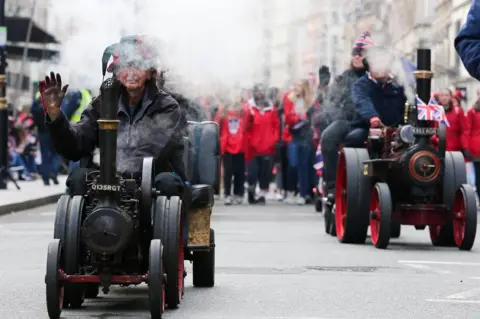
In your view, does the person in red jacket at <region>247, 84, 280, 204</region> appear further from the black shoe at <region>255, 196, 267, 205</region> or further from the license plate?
the license plate

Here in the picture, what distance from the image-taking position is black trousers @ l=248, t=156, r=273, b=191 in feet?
83.3

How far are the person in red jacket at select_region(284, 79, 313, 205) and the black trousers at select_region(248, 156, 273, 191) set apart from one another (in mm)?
565

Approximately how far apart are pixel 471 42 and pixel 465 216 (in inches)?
250

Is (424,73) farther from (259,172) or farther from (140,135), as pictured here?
(259,172)

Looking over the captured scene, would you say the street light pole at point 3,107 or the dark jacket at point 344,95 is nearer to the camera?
the dark jacket at point 344,95

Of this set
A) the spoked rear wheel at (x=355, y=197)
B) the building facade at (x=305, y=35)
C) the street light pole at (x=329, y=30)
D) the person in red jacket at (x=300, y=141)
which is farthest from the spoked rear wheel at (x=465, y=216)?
the person in red jacket at (x=300, y=141)

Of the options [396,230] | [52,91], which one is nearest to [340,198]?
[396,230]

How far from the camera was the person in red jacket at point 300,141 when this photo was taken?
24.8 meters

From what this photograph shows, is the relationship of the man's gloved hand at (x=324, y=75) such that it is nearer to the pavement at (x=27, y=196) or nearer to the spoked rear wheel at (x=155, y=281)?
the pavement at (x=27, y=196)

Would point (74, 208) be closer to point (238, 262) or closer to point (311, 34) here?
point (238, 262)

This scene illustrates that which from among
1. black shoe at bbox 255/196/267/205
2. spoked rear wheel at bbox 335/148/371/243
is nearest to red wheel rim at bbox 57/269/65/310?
spoked rear wheel at bbox 335/148/371/243

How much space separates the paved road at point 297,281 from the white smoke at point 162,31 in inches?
59.7

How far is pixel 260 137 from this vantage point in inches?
1005

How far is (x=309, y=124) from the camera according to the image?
25.1 meters
